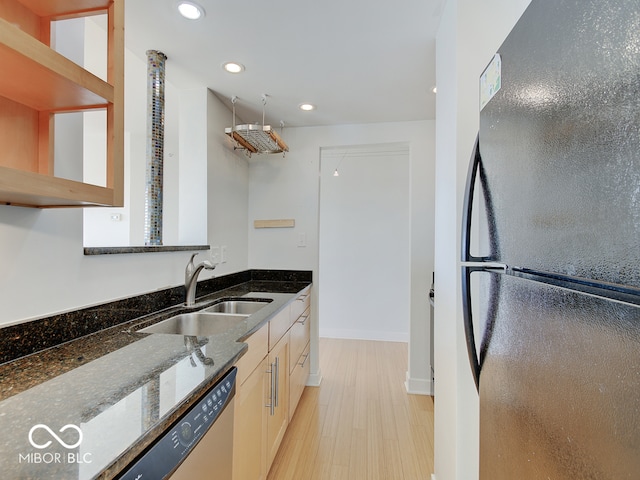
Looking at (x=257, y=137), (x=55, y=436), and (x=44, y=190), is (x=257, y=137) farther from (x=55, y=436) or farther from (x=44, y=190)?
(x=55, y=436)

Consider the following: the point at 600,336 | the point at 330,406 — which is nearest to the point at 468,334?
the point at 600,336

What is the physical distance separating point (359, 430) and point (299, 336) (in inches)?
31.6

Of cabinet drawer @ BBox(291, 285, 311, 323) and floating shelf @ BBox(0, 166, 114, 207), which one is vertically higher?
floating shelf @ BBox(0, 166, 114, 207)

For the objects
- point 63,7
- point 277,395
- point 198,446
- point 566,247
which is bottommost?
point 277,395

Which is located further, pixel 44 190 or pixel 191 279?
pixel 191 279

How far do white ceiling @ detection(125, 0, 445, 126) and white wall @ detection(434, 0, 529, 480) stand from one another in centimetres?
31

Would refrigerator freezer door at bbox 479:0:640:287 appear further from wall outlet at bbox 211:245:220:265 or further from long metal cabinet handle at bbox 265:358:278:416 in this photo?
wall outlet at bbox 211:245:220:265

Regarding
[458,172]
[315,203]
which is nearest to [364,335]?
[315,203]

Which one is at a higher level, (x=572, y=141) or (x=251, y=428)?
(x=572, y=141)

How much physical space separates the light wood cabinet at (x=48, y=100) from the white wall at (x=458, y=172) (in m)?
1.30

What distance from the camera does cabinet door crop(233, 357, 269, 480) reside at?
114 centimetres

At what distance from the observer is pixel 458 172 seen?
1210mm

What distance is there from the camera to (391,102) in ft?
7.72

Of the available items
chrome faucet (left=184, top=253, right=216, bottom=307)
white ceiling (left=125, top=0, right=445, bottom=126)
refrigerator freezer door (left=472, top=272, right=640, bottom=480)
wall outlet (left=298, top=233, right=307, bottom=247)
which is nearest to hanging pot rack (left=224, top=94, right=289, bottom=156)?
white ceiling (left=125, top=0, right=445, bottom=126)
